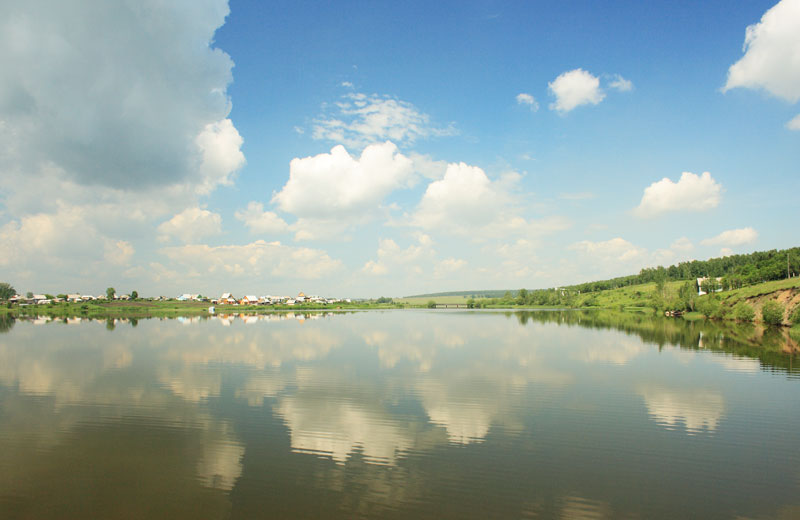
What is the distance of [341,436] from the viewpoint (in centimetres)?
1542

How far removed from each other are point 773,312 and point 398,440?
83.3 meters

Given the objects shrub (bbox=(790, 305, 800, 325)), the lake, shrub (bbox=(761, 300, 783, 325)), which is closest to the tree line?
shrub (bbox=(761, 300, 783, 325))

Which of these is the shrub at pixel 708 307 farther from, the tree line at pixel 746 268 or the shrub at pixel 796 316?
the shrub at pixel 796 316

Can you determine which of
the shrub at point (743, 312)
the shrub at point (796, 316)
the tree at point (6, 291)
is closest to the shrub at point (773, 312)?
the shrub at point (796, 316)

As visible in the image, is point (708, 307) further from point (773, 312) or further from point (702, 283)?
point (702, 283)

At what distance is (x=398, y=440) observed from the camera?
49.0 ft

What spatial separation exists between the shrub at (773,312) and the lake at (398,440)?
4845 cm

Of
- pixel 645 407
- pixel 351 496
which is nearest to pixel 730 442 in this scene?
pixel 645 407

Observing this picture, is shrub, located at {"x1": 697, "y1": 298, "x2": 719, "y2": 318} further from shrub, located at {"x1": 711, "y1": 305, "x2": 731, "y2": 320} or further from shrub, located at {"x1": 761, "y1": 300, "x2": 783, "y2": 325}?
shrub, located at {"x1": 761, "y1": 300, "x2": 783, "y2": 325}

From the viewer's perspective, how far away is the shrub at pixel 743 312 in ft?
253

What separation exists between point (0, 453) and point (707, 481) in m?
23.6

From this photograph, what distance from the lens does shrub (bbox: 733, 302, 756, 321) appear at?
77.0 meters

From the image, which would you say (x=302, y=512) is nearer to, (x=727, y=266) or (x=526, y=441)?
(x=526, y=441)

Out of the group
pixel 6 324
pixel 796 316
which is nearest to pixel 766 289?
pixel 796 316
